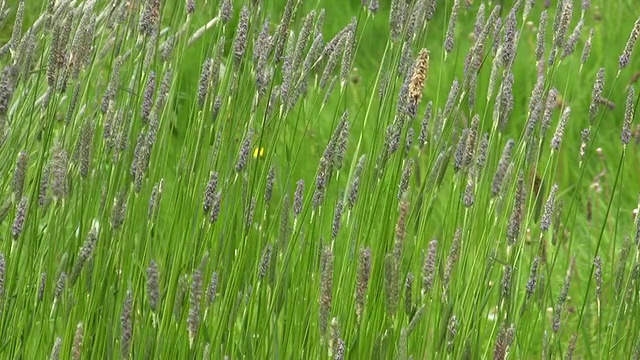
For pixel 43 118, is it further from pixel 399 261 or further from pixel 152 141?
pixel 399 261

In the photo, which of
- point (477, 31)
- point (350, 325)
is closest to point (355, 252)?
point (350, 325)

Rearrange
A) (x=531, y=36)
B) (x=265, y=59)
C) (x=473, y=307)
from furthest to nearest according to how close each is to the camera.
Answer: (x=531, y=36)
(x=473, y=307)
(x=265, y=59)

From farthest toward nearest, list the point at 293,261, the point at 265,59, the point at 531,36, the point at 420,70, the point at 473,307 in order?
the point at 531,36 < the point at 293,261 < the point at 473,307 < the point at 265,59 < the point at 420,70

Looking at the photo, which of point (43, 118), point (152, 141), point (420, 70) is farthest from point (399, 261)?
point (43, 118)

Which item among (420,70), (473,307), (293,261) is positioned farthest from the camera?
(293,261)

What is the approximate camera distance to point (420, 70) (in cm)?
156

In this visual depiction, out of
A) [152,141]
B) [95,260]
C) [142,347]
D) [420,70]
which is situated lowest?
[142,347]

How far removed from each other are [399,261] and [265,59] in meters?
0.42

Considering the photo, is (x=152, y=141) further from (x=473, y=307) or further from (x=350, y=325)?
(x=473, y=307)

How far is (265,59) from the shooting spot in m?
1.66

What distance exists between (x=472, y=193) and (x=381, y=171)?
0.67ft

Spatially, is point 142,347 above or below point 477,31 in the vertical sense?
below

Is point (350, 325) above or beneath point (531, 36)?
beneath

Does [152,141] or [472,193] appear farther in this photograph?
[472,193]
